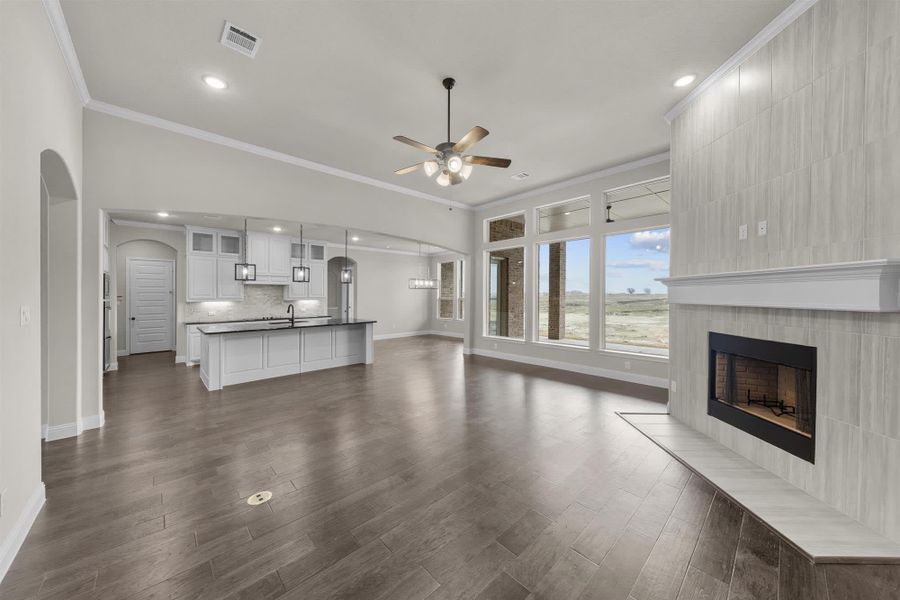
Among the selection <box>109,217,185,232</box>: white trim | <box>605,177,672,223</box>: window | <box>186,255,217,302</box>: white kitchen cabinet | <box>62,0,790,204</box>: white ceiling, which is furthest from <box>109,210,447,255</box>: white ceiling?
<box>605,177,672,223</box>: window

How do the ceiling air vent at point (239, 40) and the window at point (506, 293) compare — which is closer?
the ceiling air vent at point (239, 40)

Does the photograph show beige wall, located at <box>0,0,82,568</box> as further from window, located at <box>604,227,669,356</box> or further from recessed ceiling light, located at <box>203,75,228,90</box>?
window, located at <box>604,227,669,356</box>

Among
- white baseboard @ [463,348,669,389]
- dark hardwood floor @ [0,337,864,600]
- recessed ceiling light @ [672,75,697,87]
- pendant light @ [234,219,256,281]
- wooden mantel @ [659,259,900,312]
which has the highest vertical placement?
recessed ceiling light @ [672,75,697,87]

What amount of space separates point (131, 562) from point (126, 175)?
389cm

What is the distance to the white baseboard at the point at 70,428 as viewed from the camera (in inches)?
133

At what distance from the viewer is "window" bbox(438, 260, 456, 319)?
1207 cm

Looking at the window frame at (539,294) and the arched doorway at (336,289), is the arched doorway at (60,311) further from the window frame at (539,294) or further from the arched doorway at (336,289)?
the arched doorway at (336,289)

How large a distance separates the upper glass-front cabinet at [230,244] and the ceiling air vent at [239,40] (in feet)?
20.5

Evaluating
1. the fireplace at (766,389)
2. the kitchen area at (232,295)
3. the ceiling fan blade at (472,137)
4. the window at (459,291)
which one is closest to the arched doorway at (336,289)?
the kitchen area at (232,295)

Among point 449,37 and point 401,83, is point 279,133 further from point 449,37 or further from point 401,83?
point 449,37

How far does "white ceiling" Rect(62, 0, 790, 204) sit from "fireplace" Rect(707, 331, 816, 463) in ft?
8.26

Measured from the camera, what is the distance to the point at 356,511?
2305 mm

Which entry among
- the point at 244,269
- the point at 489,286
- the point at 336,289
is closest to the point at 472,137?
the point at 489,286

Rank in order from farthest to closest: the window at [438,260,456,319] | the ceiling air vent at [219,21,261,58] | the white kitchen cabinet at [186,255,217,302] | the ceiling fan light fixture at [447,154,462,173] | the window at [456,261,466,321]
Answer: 1. the window at [438,260,456,319]
2. the window at [456,261,466,321]
3. the white kitchen cabinet at [186,255,217,302]
4. the ceiling fan light fixture at [447,154,462,173]
5. the ceiling air vent at [219,21,261,58]
